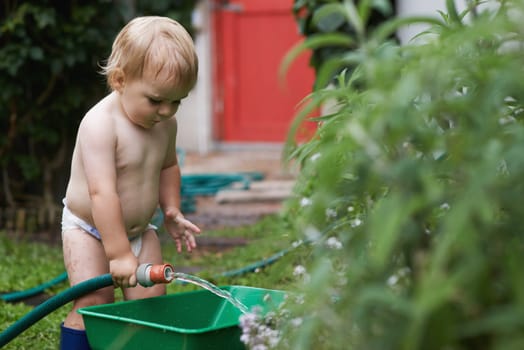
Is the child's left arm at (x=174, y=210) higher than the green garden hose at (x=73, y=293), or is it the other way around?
the child's left arm at (x=174, y=210)

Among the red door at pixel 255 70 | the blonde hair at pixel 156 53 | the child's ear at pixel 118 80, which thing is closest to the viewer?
the blonde hair at pixel 156 53

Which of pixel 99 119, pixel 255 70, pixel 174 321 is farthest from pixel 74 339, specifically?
pixel 255 70

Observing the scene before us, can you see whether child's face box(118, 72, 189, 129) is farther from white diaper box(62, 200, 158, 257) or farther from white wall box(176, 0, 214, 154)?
white wall box(176, 0, 214, 154)

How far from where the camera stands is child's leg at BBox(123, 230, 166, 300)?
106 inches

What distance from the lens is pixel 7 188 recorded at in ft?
16.9

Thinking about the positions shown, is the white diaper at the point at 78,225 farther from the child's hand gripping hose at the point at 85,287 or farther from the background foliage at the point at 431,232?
the background foliage at the point at 431,232

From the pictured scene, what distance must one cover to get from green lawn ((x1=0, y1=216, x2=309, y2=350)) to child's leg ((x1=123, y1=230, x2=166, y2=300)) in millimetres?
315

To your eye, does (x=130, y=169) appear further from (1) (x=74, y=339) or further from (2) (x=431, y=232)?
→ (2) (x=431, y=232)

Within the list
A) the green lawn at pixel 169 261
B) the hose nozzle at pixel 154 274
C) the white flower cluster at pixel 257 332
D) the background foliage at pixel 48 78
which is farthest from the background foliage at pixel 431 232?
the background foliage at pixel 48 78

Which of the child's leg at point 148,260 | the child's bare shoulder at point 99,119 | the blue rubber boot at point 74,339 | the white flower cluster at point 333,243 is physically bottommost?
the blue rubber boot at point 74,339

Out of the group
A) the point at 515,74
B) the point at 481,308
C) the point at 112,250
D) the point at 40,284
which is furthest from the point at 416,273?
the point at 40,284

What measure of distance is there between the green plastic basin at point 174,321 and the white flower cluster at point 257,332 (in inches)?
1.6

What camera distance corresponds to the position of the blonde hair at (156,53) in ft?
8.16

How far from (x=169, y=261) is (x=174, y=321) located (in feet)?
5.98
